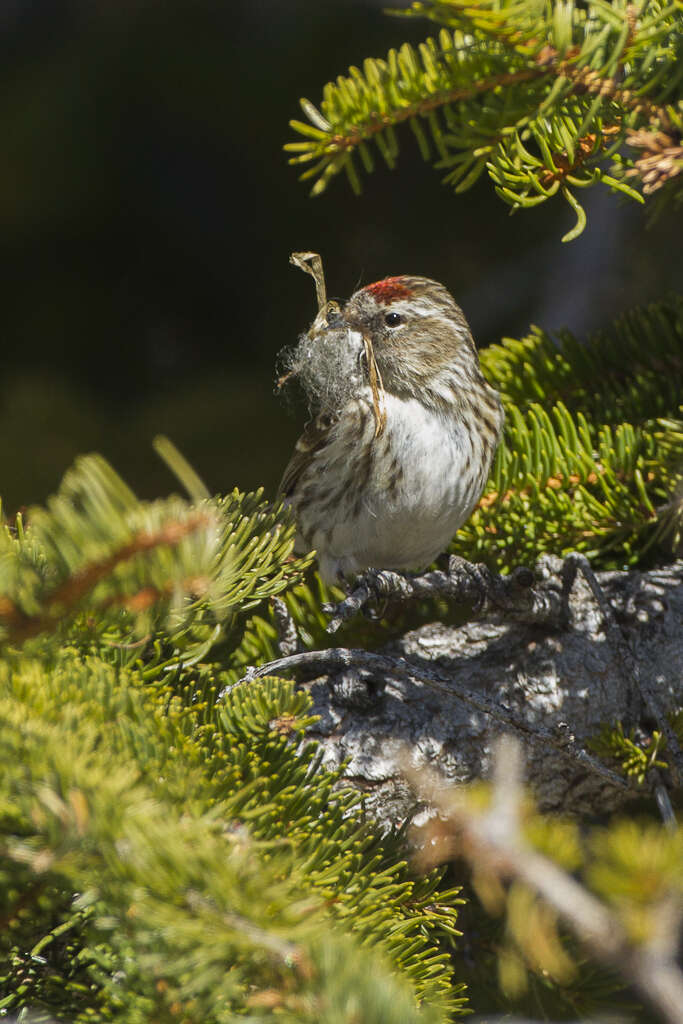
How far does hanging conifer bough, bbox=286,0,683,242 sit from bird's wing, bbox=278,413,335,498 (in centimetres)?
89

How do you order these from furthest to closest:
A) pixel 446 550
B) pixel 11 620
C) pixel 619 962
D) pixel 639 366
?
pixel 446 550 → pixel 639 366 → pixel 11 620 → pixel 619 962

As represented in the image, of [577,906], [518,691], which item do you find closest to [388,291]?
[518,691]

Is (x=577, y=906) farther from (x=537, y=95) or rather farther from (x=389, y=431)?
(x=389, y=431)

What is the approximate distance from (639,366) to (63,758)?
4.51ft

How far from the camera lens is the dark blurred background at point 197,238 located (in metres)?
2.52

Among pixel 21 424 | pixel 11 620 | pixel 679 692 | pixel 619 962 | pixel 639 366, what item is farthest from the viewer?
pixel 21 424

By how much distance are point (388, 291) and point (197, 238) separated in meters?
0.90

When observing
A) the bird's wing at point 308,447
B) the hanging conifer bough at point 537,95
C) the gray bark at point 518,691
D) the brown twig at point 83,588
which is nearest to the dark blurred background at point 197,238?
the bird's wing at point 308,447

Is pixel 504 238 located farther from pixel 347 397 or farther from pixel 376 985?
pixel 376 985

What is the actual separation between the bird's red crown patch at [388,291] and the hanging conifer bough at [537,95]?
898 millimetres

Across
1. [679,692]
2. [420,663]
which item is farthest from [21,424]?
[679,692]

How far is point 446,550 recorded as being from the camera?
6.13ft

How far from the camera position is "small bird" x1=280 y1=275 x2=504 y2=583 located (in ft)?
5.85

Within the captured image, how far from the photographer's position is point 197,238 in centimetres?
267
